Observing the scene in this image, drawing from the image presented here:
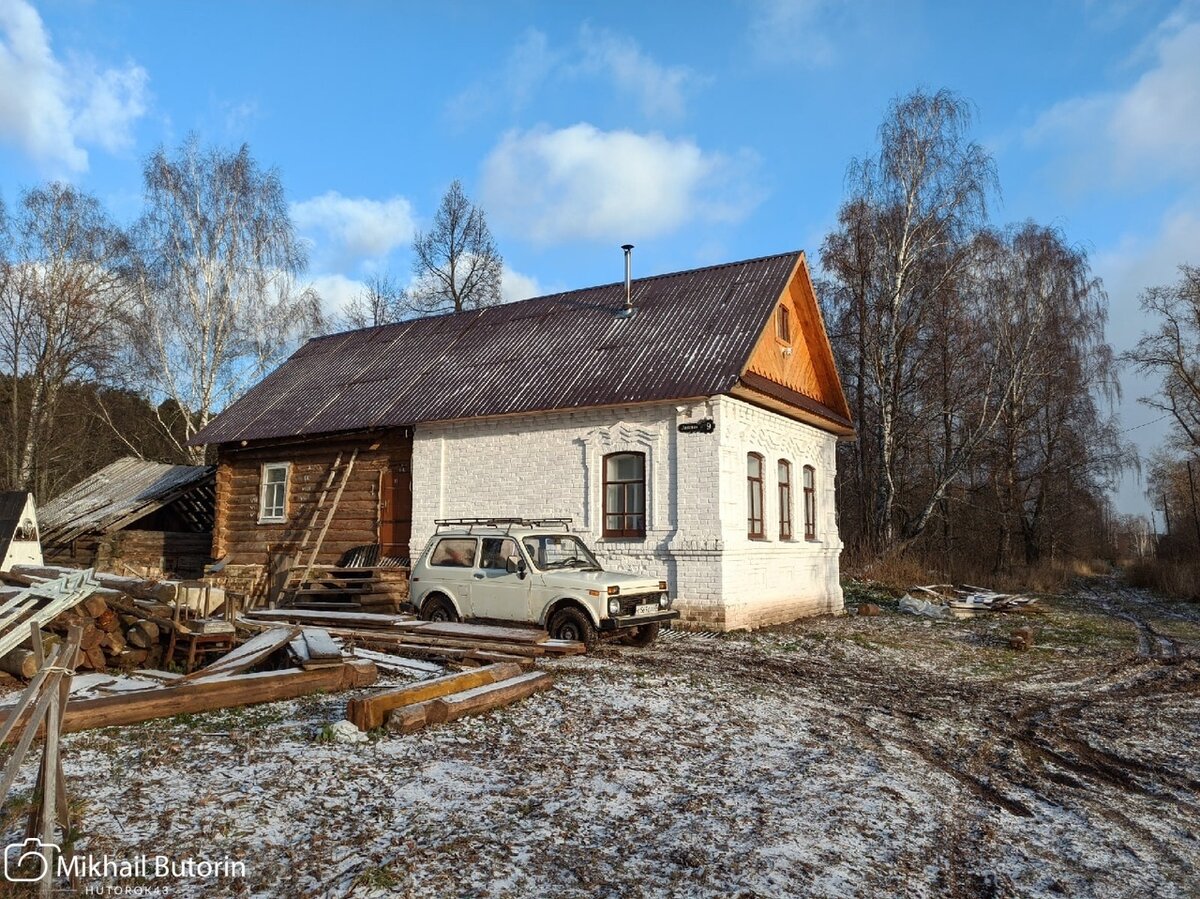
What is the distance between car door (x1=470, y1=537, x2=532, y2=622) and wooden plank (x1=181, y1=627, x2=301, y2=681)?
2.97m

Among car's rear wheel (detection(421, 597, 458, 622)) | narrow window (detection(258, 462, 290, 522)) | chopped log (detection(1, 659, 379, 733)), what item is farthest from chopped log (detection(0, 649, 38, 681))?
narrow window (detection(258, 462, 290, 522))

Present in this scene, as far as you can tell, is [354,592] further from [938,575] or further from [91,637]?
[938,575]

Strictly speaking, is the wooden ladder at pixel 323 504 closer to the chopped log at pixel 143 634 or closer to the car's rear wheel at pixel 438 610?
the car's rear wheel at pixel 438 610

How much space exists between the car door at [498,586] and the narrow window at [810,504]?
8.49 meters

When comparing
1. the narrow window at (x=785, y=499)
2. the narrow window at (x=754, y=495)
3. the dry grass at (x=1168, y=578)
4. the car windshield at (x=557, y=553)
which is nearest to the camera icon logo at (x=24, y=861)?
the car windshield at (x=557, y=553)

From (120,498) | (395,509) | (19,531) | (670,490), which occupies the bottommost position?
(19,531)

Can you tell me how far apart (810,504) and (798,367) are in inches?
123

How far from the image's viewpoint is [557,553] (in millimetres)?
12609

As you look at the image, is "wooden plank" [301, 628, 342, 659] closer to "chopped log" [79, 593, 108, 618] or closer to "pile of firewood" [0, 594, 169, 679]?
"pile of firewood" [0, 594, 169, 679]

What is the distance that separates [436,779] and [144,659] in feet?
18.8

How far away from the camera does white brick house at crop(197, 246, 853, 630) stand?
1484cm

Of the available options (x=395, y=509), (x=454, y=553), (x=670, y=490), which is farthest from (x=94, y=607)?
(x=395, y=509)

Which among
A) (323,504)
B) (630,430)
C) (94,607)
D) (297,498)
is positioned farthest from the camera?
(297,498)

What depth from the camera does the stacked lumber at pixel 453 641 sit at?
1025 centimetres
